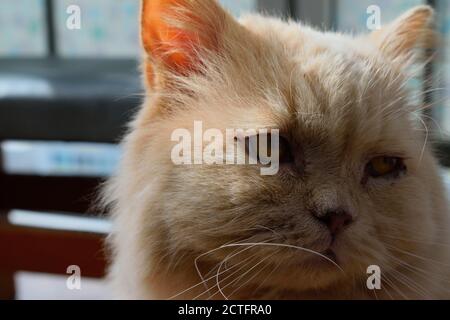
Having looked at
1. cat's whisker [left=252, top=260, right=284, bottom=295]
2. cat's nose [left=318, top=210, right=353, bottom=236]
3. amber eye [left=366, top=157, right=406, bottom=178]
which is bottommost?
cat's whisker [left=252, top=260, right=284, bottom=295]

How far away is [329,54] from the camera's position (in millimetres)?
792

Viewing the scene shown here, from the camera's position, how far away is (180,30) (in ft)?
2.70

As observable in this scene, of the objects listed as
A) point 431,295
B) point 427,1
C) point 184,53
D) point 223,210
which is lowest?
point 431,295

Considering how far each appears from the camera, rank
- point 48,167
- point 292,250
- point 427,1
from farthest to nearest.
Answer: point 48,167 < point 427,1 < point 292,250

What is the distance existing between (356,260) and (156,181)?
273 millimetres

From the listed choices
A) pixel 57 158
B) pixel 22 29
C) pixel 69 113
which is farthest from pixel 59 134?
pixel 22 29

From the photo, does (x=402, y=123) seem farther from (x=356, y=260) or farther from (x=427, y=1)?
(x=427, y=1)

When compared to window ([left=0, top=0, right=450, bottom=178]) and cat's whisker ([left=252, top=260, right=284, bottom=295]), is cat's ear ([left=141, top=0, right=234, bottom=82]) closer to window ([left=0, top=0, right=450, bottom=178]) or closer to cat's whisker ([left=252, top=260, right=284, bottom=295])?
cat's whisker ([left=252, top=260, right=284, bottom=295])

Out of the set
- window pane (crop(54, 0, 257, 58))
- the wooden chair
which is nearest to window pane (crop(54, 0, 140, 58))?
window pane (crop(54, 0, 257, 58))

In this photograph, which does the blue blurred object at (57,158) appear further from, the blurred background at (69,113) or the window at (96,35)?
the window at (96,35)

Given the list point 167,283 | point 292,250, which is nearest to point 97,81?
point 167,283

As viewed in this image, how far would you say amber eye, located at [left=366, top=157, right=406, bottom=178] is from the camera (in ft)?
2.52

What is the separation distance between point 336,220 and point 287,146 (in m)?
0.11

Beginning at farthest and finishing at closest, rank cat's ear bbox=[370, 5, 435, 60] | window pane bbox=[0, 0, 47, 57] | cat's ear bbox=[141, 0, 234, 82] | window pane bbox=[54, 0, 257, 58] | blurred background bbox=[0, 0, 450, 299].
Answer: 1. window pane bbox=[0, 0, 47, 57]
2. window pane bbox=[54, 0, 257, 58]
3. blurred background bbox=[0, 0, 450, 299]
4. cat's ear bbox=[370, 5, 435, 60]
5. cat's ear bbox=[141, 0, 234, 82]
